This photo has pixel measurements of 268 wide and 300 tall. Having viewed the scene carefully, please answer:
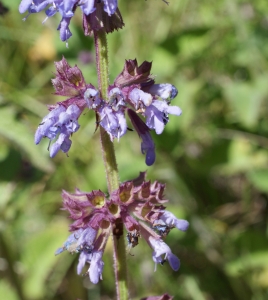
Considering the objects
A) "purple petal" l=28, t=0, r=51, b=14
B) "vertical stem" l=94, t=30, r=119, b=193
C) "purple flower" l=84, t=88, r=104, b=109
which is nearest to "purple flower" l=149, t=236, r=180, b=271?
"vertical stem" l=94, t=30, r=119, b=193

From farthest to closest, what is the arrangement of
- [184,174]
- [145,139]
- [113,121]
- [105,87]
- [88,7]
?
[184,174], [145,139], [105,87], [113,121], [88,7]

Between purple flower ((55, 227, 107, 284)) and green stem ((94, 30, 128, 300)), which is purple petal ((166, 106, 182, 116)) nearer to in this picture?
green stem ((94, 30, 128, 300))

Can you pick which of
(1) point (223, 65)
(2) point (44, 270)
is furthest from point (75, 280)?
(1) point (223, 65)

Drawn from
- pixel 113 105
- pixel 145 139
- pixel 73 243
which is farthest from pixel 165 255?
pixel 113 105

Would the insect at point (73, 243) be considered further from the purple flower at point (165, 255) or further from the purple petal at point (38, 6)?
the purple petal at point (38, 6)

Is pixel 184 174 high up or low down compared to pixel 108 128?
up

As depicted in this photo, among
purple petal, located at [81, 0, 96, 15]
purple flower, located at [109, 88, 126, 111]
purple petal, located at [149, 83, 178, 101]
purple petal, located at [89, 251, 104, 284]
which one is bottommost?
purple petal, located at [89, 251, 104, 284]

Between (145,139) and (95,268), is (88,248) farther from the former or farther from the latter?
(145,139)

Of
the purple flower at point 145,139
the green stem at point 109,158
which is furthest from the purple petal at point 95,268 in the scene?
the purple flower at point 145,139
